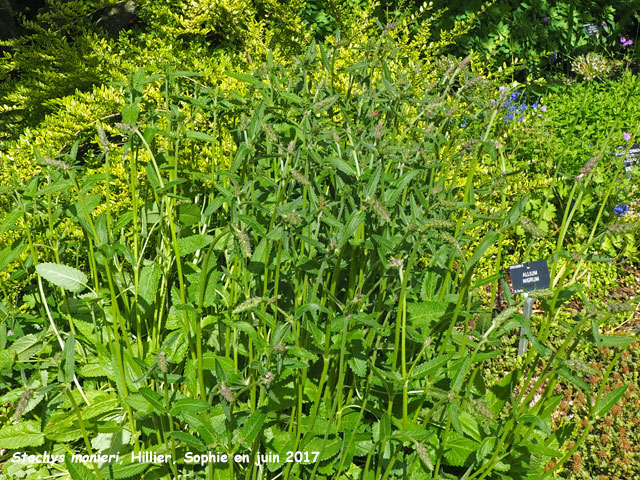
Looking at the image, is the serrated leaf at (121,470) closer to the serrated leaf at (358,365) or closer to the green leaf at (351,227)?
the serrated leaf at (358,365)

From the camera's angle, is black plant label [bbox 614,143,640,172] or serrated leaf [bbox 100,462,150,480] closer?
serrated leaf [bbox 100,462,150,480]

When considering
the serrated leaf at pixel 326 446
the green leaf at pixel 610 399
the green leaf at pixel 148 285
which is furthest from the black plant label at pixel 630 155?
the green leaf at pixel 148 285

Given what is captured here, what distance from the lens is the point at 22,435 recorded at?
70.6 inches

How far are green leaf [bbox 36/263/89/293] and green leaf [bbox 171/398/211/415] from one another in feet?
1.61

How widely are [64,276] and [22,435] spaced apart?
20.1 inches

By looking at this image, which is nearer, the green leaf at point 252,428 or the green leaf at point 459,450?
the green leaf at point 252,428

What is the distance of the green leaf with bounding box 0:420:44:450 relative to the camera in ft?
5.80

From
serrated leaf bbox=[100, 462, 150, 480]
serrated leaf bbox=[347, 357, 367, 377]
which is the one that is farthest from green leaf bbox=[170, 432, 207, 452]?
serrated leaf bbox=[347, 357, 367, 377]

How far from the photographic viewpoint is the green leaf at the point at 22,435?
177 centimetres

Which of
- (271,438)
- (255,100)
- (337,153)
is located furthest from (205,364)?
(255,100)

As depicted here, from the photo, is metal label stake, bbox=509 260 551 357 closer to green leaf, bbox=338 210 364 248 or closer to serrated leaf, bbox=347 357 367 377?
serrated leaf, bbox=347 357 367 377

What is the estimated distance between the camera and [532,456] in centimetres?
192

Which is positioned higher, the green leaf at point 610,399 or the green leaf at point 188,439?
the green leaf at point 610,399

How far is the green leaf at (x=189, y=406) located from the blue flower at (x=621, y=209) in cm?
314
